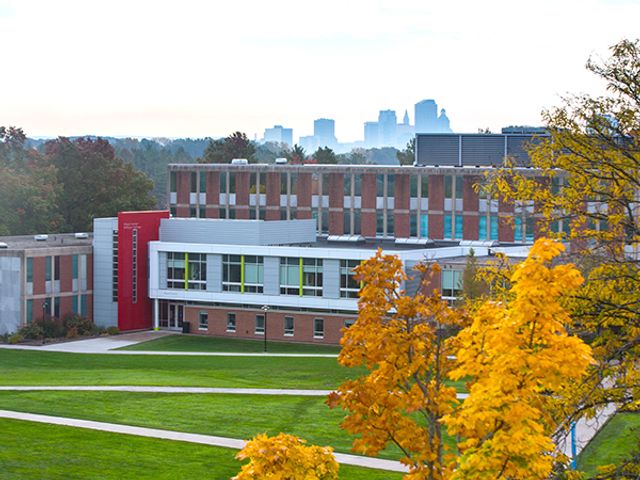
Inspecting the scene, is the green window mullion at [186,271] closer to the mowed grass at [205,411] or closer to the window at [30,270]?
the window at [30,270]

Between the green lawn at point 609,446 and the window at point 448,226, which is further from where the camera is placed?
the window at point 448,226

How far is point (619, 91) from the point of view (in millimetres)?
21625

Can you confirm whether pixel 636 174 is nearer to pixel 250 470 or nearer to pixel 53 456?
pixel 250 470

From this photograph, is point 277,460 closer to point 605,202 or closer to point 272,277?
point 605,202

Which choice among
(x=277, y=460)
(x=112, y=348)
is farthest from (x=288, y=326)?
(x=277, y=460)

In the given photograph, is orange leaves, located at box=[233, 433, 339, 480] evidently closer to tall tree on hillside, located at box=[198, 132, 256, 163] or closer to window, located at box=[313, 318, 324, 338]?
window, located at box=[313, 318, 324, 338]

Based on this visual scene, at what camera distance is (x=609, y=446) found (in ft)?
125

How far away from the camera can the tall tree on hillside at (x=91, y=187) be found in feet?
341

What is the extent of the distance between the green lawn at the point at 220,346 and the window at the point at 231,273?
127 inches

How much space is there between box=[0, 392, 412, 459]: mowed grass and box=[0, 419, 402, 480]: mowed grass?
2391 mm

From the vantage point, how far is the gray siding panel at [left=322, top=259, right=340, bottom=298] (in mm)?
66438

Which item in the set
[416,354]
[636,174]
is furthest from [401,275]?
[636,174]

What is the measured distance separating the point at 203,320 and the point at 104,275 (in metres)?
6.71

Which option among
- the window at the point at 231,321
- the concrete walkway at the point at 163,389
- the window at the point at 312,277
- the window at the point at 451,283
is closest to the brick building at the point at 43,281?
the window at the point at 231,321
